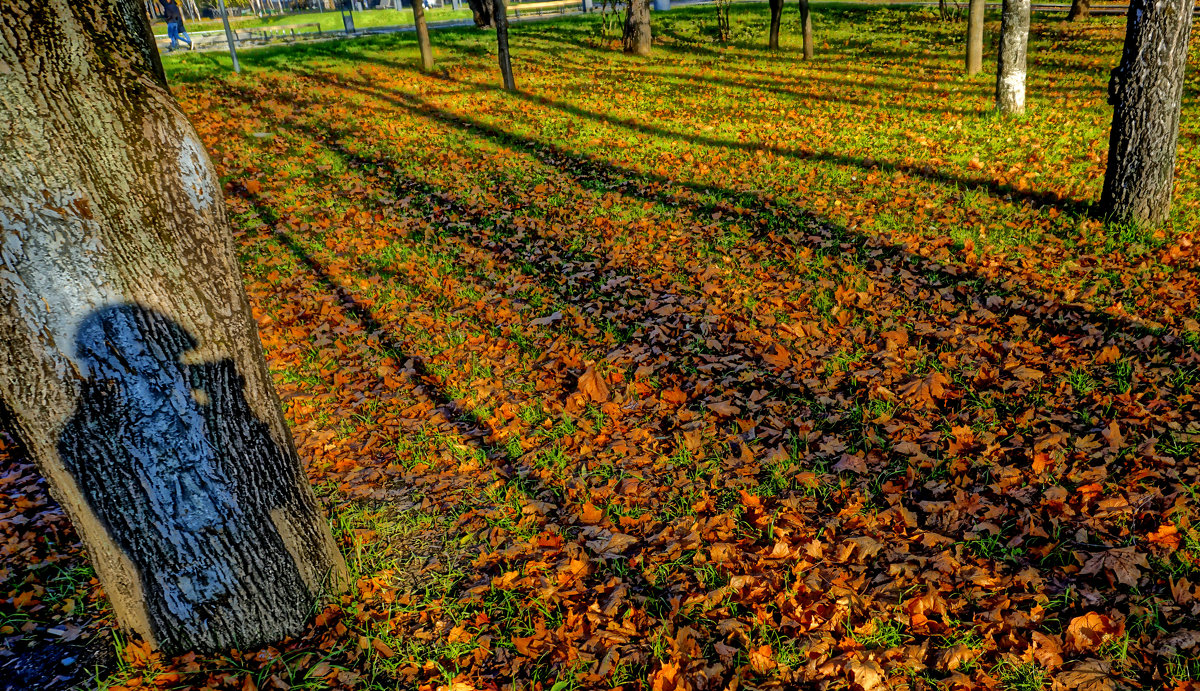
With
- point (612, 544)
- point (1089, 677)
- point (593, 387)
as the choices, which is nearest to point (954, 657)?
point (1089, 677)

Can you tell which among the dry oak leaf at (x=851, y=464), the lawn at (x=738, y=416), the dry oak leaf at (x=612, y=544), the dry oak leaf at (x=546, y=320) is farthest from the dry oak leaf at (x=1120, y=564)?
the dry oak leaf at (x=546, y=320)

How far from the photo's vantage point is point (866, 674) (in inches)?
101

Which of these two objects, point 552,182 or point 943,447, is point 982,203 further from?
point 552,182

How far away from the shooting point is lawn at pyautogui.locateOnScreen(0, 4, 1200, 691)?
2.78 m

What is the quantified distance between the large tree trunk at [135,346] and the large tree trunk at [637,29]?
16.5 m

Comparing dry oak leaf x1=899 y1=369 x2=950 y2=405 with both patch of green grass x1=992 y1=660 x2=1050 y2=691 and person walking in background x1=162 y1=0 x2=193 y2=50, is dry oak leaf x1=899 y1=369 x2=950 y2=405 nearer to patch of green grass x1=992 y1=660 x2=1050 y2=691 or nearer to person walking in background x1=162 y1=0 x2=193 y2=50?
patch of green grass x1=992 y1=660 x2=1050 y2=691

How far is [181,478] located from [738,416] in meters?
2.92

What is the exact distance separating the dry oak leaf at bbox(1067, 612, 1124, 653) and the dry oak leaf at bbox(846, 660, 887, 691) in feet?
2.45

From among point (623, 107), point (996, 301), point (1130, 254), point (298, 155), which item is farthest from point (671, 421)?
point (623, 107)

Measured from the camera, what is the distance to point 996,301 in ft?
16.5

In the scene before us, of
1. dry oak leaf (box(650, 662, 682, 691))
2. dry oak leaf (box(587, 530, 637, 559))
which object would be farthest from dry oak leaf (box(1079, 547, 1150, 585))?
dry oak leaf (box(587, 530, 637, 559))

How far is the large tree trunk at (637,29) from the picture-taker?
Result: 17000 millimetres

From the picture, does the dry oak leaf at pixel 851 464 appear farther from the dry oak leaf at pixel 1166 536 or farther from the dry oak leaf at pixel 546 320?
the dry oak leaf at pixel 546 320

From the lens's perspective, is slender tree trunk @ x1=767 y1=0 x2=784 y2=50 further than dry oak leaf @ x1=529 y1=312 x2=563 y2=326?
Yes
